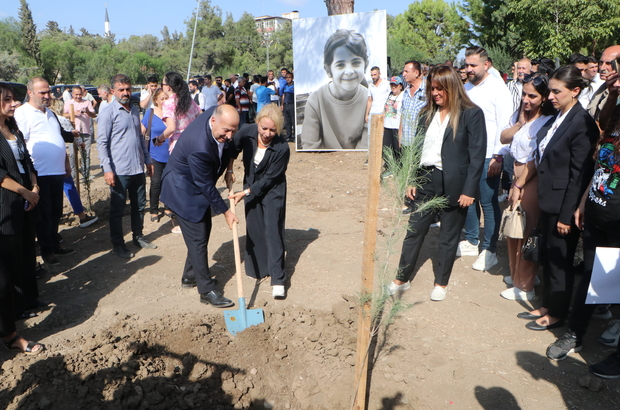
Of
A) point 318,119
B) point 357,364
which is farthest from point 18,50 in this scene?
point 357,364

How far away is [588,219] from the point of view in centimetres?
306

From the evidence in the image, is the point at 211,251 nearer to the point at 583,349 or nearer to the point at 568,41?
the point at 583,349

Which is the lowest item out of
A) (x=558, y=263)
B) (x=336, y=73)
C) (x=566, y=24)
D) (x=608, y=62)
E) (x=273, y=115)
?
(x=558, y=263)

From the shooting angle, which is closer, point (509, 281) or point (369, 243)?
point (369, 243)

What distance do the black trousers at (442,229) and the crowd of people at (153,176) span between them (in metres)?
1.15

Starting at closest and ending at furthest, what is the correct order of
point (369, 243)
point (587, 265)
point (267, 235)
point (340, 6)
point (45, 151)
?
1. point (369, 243)
2. point (587, 265)
3. point (267, 235)
4. point (45, 151)
5. point (340, 6)

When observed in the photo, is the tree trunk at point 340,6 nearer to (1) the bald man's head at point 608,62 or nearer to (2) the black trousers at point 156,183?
(2) the black trousers at point 156,183

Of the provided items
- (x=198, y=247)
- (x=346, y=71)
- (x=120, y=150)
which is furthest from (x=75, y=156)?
(x=346, y=71)

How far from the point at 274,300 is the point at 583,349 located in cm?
246

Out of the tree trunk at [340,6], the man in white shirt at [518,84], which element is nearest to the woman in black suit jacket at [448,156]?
the man in white shirt at [518,84]

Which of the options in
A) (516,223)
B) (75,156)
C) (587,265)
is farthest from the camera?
(75,156)

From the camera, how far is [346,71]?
1032 centimetres

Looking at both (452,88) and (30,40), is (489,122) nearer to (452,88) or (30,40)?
(452,88)

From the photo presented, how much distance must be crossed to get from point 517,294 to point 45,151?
4.83m
